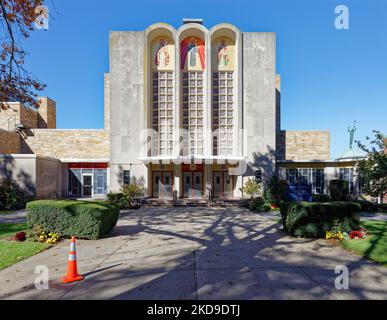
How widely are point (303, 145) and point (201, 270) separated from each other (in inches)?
812

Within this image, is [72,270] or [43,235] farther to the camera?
[43,235]

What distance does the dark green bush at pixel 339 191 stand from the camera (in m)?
16.1

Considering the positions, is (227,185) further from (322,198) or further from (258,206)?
(322,198)

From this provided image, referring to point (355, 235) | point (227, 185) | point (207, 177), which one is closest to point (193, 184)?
point (207, 177)

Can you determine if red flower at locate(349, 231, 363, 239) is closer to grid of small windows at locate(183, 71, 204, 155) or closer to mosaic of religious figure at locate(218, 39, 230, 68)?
grid of small windows at locate(183, 71, 204, 155)

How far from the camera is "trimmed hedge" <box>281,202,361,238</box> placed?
7.59 meters

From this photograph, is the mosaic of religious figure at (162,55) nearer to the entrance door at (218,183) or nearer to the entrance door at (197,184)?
the entrance door at (197,184)

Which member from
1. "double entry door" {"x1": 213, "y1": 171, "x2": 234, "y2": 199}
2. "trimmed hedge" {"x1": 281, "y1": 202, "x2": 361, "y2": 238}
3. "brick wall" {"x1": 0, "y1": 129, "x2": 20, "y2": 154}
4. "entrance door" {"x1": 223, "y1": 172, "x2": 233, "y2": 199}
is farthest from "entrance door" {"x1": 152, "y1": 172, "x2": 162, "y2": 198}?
"brick wall" {"x1": 0, "y1": 129, "x2": 20, "y2": 154}

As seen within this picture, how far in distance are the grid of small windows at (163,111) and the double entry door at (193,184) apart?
2825 millimetres

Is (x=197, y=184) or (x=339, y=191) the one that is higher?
(x=197, y=184)

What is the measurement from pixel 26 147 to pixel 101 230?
19.8 meters

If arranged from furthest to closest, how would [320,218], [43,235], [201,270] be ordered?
[320,218]
[43,235]
[201,270]

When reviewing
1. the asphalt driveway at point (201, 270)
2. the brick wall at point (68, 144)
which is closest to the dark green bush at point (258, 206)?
the asphalt driveway at point (201, 270)

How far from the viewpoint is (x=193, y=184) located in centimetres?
1889
